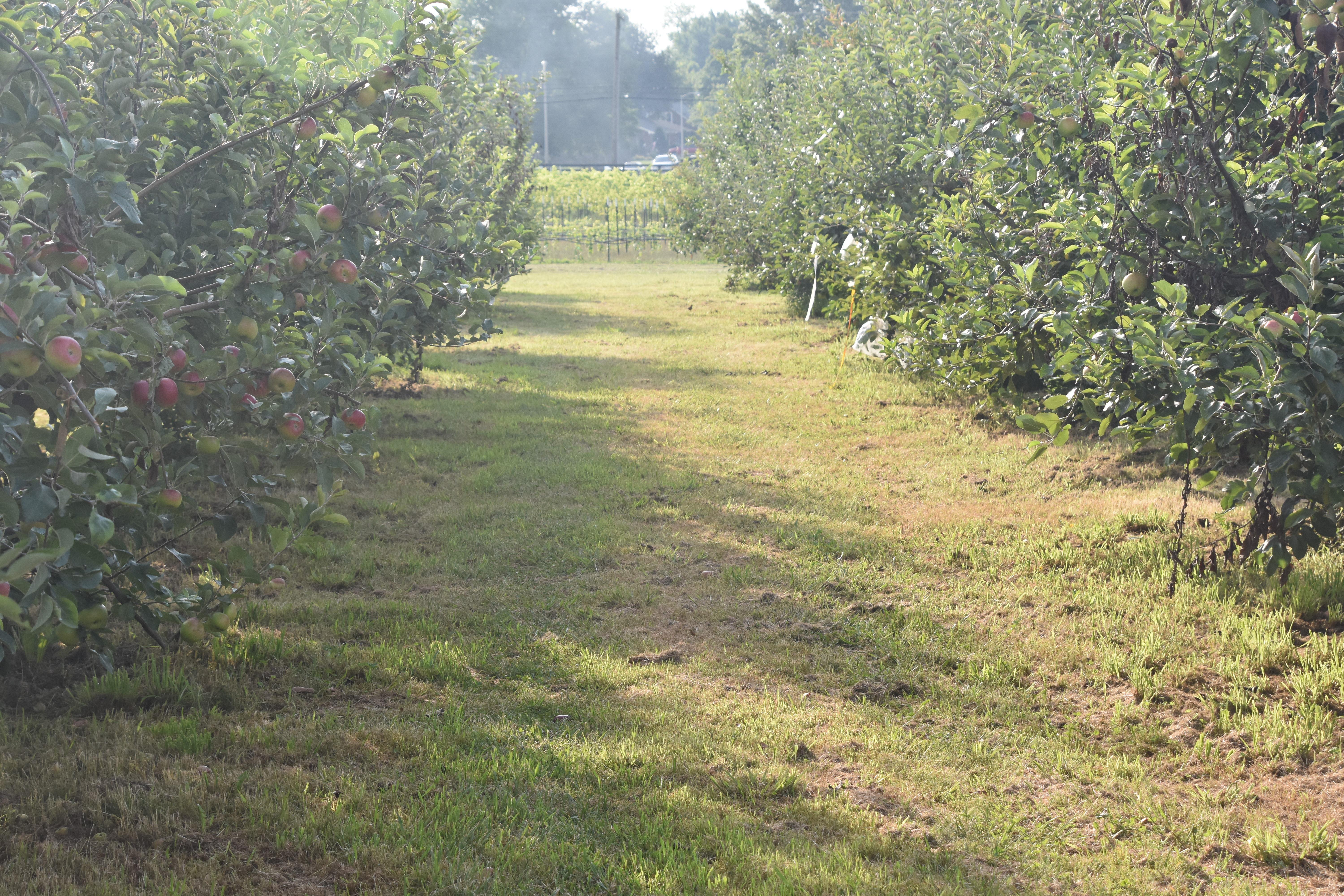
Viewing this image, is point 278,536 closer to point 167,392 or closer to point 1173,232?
point 167,392

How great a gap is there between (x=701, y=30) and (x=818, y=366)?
101m

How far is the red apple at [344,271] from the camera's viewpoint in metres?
3.63

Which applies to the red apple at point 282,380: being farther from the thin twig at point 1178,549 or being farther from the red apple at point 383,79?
the thin twig at point 1178,549

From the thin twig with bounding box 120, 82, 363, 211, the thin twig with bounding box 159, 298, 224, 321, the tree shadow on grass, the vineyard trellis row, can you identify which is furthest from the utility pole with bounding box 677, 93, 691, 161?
the thin twig with bounding box 159, 298, 224, 321

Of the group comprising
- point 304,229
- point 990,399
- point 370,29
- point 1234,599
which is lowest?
point 1234,599

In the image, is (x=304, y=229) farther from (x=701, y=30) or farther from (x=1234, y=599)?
(x=701, y=30)

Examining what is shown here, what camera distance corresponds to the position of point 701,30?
103250mm

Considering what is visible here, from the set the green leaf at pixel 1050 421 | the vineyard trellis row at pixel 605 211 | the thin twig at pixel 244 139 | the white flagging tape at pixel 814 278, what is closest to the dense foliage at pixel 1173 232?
the green leaf at pixel 1050 421

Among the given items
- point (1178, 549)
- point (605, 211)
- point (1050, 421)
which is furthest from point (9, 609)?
point (605, 211)

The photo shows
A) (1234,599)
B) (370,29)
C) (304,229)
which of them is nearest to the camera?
(304,229)

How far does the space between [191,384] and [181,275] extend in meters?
1.43

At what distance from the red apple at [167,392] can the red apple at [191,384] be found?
0.28 ft

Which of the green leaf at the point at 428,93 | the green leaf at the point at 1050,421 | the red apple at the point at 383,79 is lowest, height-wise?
the green leaf at the point at 1050,421

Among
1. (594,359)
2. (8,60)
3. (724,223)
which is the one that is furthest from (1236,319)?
(724,223)
